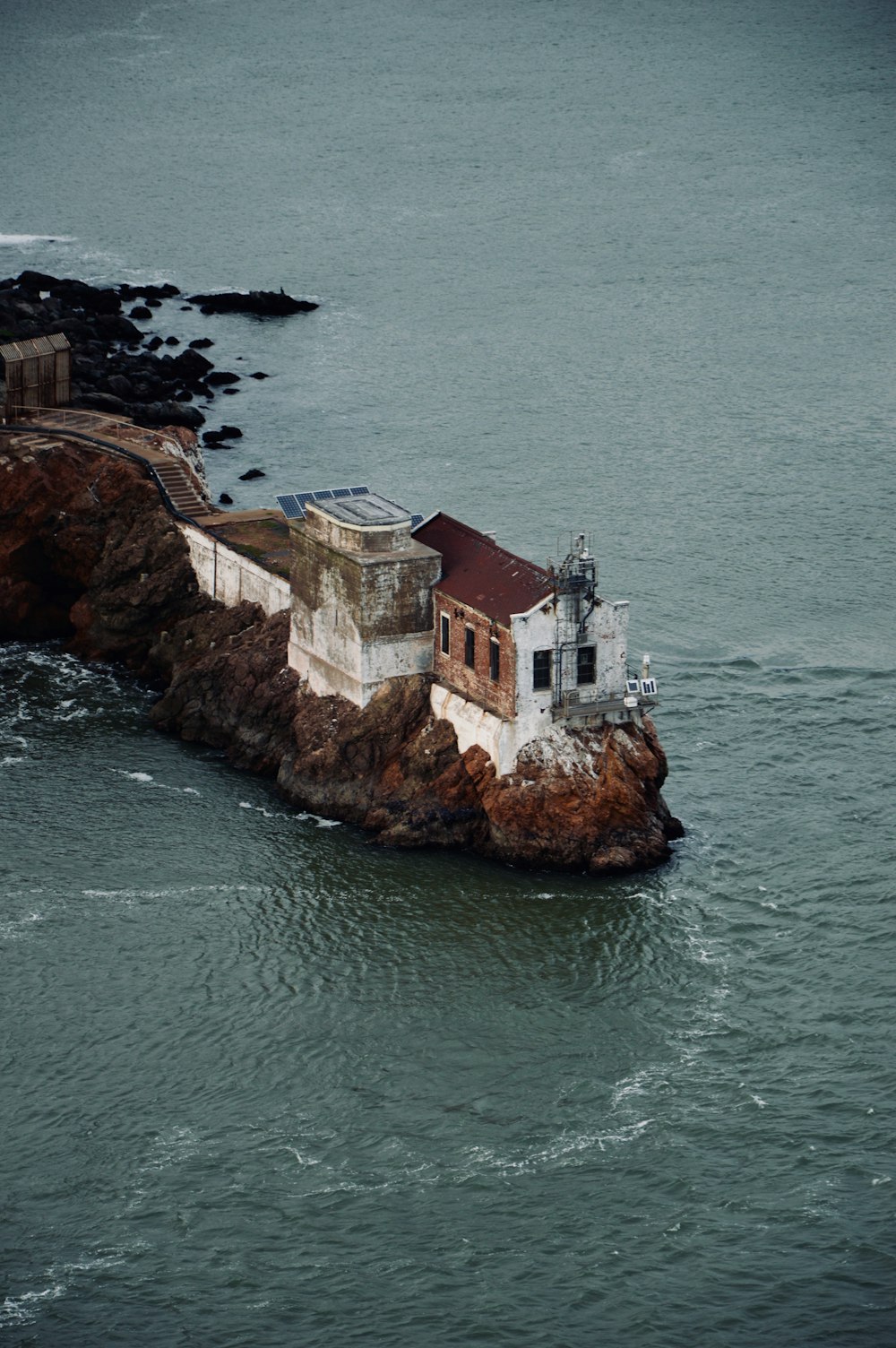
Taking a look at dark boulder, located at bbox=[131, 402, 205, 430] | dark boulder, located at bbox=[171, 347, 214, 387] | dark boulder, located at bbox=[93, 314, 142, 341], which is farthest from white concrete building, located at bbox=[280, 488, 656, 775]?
dark boulder, located at bbox=[93, 314, 142, 341]

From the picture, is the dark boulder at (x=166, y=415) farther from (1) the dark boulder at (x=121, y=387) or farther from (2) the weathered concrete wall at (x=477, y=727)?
(2) the weathered concrete wall at (x=477, y=727)

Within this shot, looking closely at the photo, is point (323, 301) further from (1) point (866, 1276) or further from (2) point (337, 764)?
(1) point (866, 1276)

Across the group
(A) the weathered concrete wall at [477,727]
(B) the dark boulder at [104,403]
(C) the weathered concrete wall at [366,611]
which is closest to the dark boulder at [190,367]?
(B) the dark boulder at [104,403]

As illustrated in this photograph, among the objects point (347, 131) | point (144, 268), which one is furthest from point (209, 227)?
point (347, 131)

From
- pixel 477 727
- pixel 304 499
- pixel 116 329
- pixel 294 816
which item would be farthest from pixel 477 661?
pixel 116 329

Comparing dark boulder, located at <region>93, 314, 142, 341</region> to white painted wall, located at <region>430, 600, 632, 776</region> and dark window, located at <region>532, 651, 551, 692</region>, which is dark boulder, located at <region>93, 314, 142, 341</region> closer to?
white painted wall, located at <region>430, 600, 632, 776</region>

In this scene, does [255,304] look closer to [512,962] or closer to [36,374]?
[36,374]
